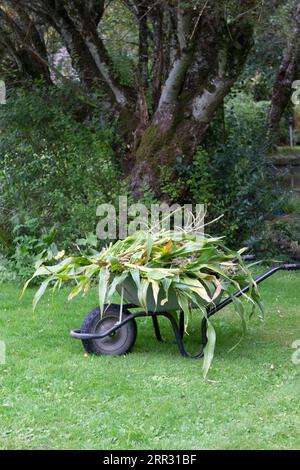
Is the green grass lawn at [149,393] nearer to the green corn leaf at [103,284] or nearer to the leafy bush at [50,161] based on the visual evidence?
the green corn leaf at [103,284]

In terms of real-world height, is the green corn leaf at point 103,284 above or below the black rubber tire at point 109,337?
above

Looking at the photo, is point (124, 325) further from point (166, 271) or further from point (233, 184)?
point (233, 184)

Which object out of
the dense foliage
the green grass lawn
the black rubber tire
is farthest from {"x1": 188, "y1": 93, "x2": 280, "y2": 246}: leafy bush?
the black rubber tire

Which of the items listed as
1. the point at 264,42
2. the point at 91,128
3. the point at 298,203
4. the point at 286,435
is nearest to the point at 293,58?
the point at 264,42

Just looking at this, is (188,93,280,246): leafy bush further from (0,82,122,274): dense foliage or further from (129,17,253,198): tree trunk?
(0,82,122,274): dense foliage

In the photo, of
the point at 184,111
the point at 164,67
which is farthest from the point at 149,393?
the point at 164,67

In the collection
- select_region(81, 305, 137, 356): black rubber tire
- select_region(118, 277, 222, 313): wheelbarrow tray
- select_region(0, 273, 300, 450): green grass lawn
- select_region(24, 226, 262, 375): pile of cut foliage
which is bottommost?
select_region(0, 273, 300, 450): green grass lawn

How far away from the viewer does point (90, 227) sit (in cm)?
841

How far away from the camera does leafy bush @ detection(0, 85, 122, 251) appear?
28.6ft

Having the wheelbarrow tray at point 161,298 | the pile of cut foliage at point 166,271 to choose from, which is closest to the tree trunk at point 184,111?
the pile of cut foliage at point 166,271

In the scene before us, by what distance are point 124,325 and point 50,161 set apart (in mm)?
4157

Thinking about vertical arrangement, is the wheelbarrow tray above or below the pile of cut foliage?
below

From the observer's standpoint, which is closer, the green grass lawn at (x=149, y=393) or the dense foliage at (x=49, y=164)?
the green grass lawn at (x=149, y=393)

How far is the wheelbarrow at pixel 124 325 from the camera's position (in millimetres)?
5141
